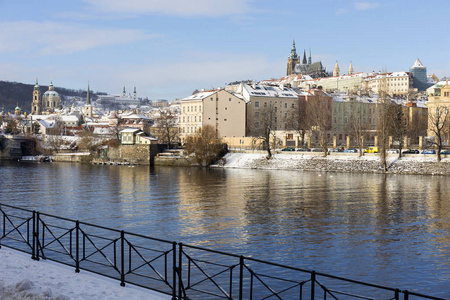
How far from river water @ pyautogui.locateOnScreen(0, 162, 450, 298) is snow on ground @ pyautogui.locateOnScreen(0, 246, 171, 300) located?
8171mm

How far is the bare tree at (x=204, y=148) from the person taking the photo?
3216 inches

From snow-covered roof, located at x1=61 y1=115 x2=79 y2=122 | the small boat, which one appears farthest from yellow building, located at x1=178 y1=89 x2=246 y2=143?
snow-covered roof, located at x1=61 y1=115 x2=79 y2=122

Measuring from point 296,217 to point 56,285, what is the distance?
19.0 meters

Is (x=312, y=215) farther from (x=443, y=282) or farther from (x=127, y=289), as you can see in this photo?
(x=127, y=289)

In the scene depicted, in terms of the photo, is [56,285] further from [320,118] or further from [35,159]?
[35,159]

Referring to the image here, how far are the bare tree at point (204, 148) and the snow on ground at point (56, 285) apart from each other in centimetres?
6733

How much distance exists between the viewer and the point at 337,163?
6919 centimetres

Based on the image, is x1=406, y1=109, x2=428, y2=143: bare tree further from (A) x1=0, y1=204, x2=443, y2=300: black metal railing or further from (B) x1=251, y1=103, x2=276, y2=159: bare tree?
(A) x1=0, y1=204, x2=443, y2=300: black metal railing

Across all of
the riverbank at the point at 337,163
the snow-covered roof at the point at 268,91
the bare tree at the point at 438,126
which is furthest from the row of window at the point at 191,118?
the bare tree at the point at 438,126

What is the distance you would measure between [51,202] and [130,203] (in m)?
5.75

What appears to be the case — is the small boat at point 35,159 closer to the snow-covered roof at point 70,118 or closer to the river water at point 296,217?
the river water at point 296,217

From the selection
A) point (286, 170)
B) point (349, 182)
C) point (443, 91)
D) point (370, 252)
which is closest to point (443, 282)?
point (370, 252)

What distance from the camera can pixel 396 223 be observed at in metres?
27.7

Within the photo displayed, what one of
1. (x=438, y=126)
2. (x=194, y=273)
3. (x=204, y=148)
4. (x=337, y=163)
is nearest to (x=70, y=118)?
(x=204, y=148)
